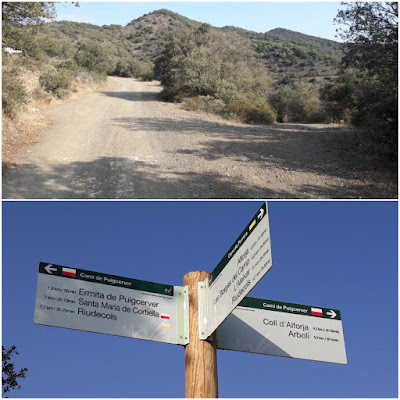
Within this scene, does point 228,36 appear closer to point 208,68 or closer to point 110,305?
point 208,68

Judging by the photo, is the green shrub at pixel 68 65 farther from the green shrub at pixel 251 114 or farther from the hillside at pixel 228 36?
the green shrub at pixel 251 114

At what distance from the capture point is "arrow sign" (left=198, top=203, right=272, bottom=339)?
2373mm

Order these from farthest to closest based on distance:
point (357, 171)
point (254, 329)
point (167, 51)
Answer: point (167, 51) → point (357, 171) → point (254, 329)

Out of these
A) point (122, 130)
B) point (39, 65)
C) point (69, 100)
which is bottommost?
point (122, 130)

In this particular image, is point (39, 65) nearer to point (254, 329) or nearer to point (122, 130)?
point (122, 130)

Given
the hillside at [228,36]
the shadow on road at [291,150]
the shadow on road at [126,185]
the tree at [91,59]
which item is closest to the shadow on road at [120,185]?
the shadow on road at [126,185]

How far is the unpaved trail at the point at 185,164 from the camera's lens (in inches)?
402

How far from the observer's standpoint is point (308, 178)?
11.6 m

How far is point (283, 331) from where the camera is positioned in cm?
333

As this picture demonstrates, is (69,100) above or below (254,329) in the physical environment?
above

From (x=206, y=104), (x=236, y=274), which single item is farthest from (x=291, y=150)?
(x=236, y=274)

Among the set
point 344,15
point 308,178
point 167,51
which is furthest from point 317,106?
point 308,178

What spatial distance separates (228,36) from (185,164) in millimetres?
26151

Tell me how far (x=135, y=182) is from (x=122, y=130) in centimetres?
638
